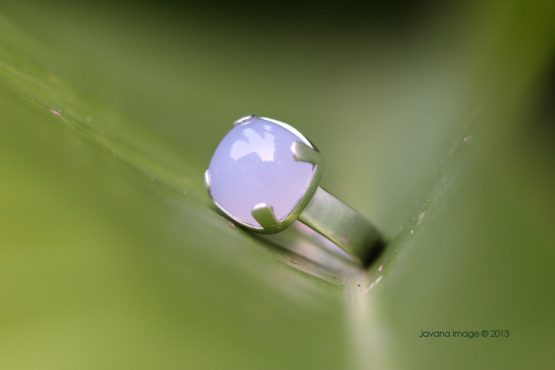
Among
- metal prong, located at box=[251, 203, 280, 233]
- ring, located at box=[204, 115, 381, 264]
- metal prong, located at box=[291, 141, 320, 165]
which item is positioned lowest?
metal prong, located at box=[251, 203, 280, 233]

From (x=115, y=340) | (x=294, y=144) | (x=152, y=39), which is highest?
(x=152, y=39)

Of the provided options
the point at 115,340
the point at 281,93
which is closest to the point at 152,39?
the point at 281,93

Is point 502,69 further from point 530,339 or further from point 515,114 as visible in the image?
point 530,339

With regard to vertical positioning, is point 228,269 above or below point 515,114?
below

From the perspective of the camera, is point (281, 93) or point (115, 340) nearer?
point (115, 340)
